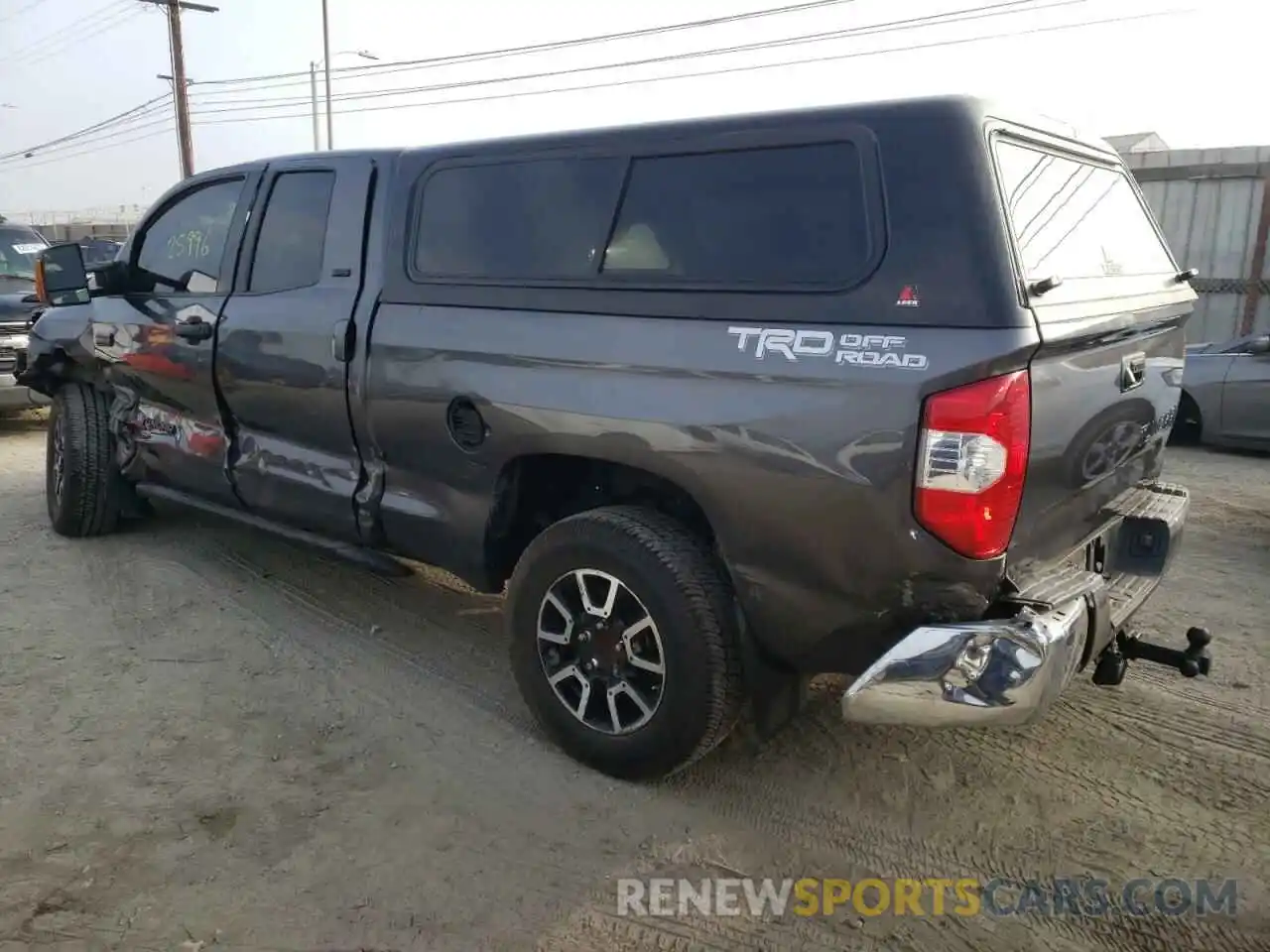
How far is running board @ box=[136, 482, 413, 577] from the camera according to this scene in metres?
3.97

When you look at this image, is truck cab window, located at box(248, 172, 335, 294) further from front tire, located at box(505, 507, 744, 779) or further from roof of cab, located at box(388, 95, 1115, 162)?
front tire, located at box(505, 507, 744, 779)

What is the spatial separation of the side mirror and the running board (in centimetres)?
113

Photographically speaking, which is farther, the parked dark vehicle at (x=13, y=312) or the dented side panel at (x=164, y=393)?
the parked dark vehicle at (x=13, y=312)

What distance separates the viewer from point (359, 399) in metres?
3.80

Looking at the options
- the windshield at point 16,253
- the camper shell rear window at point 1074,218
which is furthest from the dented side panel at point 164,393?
the windshield at point 16,253

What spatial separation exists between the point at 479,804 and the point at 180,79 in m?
29.2

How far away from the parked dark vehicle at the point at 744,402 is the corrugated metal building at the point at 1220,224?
9.77m

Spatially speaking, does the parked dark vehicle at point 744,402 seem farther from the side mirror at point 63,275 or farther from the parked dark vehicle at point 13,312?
the parked dark vehicle at point 13,312

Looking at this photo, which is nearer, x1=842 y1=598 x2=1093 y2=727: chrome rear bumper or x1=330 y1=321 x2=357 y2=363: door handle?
x1=842 y1=598 x2=1093 y2=727: chrome rear bumper

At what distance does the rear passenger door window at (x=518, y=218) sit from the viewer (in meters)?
3.21

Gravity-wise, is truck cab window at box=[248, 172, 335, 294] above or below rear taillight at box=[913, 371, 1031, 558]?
above

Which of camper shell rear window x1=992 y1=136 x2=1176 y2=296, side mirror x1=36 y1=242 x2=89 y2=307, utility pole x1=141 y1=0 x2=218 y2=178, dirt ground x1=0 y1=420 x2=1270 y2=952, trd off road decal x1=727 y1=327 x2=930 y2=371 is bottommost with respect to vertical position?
dirt ground x1=0 y1=420 x2=1270 y2=952

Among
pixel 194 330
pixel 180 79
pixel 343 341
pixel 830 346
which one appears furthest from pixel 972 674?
pixel 180 79

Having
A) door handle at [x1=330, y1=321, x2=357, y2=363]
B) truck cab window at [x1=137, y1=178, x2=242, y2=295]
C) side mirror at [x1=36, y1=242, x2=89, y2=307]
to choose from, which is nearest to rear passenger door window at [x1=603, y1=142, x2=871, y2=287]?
door handle at [x1=330, y1=321, x2=357, y2=363]
